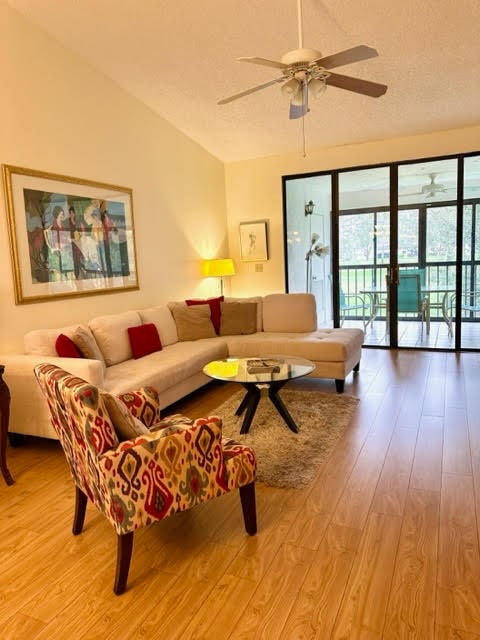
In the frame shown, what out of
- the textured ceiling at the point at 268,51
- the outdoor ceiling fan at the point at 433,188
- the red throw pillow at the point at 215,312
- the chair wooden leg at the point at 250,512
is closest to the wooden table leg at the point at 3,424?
Result: the chair wooden leg at the point at 250,512

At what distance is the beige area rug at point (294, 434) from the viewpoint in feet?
8.61

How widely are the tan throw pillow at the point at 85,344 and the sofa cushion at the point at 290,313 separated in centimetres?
218

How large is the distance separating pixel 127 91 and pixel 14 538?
13.6ft

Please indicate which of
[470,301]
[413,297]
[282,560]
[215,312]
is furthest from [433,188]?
[282,560]

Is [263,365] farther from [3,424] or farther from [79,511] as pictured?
[3,424]

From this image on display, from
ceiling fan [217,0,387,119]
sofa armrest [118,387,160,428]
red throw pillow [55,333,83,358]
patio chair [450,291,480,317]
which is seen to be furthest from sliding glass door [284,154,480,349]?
sofa armrest [118,387,160,428]

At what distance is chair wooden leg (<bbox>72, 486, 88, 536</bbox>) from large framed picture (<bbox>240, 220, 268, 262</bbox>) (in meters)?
4.83

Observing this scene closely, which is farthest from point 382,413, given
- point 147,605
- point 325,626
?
point 147,605

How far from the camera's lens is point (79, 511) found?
210cm

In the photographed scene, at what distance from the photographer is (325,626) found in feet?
4.98

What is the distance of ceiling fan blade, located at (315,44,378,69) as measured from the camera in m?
2.25

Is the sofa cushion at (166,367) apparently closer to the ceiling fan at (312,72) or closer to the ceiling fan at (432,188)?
the ceiling fan at (312,72)

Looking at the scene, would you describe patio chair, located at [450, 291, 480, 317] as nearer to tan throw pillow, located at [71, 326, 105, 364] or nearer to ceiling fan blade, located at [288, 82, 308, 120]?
ceiling fan blade, located at [288, 82, 308, 120]

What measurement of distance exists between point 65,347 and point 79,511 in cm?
143
